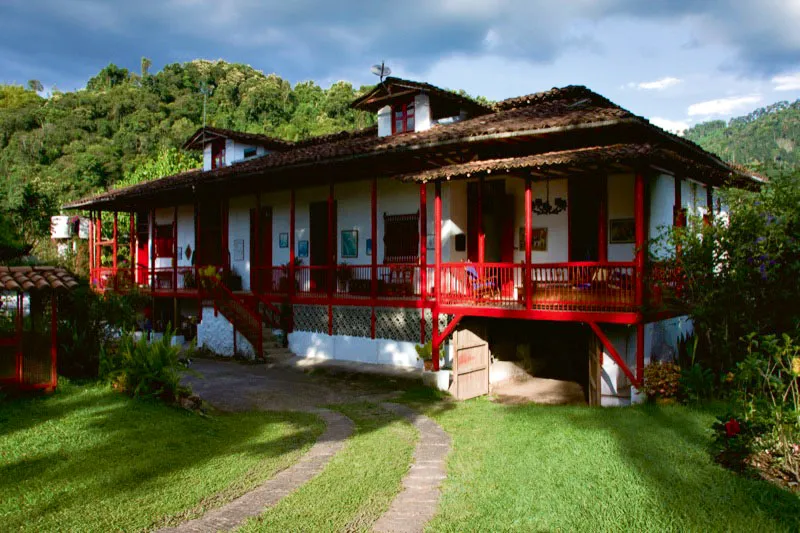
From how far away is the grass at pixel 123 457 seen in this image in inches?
219

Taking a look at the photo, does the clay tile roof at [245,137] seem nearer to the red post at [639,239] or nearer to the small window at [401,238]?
the small window at [401,238]

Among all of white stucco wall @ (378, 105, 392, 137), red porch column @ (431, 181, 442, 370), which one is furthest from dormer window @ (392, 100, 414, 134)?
red porch column @ (431, 181, 442, 370)

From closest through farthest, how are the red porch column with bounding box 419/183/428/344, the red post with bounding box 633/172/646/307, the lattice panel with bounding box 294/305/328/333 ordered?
1. the red post with bounding box 633/172/646/307
2. the red porch column with bounding box 419/183/428/344
3. the lattice panel with bounding box 294/305/328/333

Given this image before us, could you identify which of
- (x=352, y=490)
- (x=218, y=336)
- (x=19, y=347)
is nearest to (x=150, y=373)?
(x=19, y=347)

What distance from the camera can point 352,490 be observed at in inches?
246

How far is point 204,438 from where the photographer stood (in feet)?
27.0

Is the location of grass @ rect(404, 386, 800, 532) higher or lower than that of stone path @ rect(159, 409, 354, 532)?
higher

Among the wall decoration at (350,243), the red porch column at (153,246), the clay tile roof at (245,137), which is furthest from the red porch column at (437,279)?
the red porch column at (153,246)

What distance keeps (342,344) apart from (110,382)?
6.50m

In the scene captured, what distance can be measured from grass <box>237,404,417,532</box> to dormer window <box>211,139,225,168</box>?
15361mm

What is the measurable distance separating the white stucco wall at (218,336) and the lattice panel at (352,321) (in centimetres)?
251

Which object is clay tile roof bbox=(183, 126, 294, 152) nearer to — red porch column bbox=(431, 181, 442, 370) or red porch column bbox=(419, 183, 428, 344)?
red porch column bbox=(419, 183, 428, 344)

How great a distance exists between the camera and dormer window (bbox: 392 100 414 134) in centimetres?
1678

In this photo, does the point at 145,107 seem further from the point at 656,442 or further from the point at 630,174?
the point at 656,442
